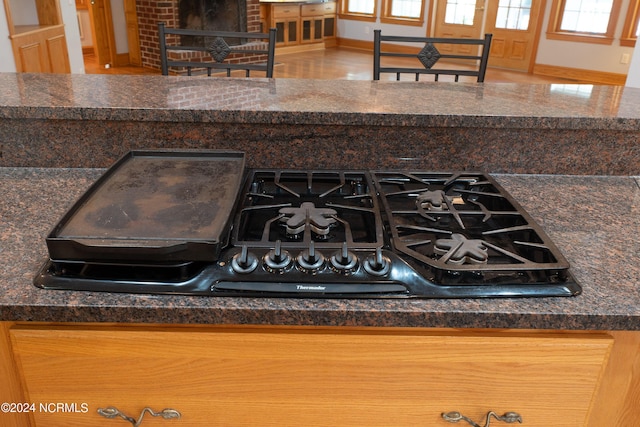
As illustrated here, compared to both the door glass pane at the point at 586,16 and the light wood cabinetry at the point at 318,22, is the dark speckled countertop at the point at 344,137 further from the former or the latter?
the light wood cabinetry at the point at 318,22

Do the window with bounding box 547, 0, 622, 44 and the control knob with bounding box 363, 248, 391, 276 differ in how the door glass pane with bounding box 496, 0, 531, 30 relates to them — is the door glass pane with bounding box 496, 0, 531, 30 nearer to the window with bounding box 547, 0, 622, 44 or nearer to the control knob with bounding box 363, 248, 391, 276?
the window with bounding box 547, 0, 622, 44

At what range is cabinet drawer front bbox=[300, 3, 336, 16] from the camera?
8798 millimetres

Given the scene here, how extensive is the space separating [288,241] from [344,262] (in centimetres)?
13

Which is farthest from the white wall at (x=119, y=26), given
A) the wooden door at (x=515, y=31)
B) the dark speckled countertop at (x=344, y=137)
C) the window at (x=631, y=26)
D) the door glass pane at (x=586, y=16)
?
the window at (x=631, y=26)

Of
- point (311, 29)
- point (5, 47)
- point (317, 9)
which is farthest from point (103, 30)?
point (317, 9)

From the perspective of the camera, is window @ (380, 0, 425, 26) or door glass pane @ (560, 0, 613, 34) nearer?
door glass pane @ (560, 0, 613, 34)

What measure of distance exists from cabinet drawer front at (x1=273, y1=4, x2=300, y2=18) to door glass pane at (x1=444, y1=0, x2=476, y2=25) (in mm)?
2411

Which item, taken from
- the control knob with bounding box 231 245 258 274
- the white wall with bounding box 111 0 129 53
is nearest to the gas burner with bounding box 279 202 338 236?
the control knob with bounding box 231 245 258 274

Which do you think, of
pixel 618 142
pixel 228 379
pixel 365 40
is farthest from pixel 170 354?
pixel 365 40

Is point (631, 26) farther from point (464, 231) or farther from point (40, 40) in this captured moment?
point (464, 231)

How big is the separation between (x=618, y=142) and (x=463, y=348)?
82 centimetres

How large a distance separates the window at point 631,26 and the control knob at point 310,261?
6.98 metres

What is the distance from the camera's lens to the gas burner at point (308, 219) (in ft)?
3.16

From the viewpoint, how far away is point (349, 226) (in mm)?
1008
